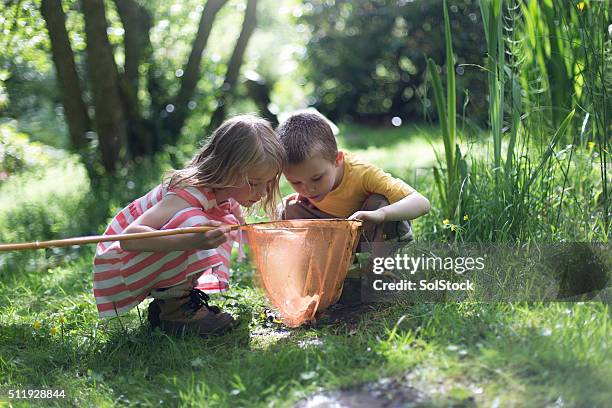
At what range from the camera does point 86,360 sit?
2713 mm

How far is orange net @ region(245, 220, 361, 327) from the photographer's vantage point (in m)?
2.72

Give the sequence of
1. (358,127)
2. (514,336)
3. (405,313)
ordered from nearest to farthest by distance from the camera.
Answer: (514,336) → (405,313) → (358,127)

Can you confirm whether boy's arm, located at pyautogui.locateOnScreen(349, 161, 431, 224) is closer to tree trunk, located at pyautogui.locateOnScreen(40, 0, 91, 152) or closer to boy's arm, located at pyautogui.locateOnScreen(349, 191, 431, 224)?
boy's arm, located at pyautogui.locateOnScreen(349, 191, 431, 224)

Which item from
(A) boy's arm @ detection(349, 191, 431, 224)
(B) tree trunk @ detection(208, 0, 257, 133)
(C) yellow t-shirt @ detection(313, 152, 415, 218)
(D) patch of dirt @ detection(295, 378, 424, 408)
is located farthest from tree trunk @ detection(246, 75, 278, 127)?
(D) patch of dirt @ detection(295, 378, 424, 408)

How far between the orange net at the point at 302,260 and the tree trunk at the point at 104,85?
3.10 m

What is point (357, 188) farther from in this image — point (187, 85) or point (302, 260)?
point (187, 85)

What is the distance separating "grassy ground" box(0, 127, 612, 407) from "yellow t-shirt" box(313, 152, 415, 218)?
1.48 feet

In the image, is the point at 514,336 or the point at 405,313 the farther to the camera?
the point at 405,313

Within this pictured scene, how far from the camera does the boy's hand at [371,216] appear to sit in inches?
109

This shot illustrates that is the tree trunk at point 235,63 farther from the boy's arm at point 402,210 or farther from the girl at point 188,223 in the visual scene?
the boy's arm at point 402,210

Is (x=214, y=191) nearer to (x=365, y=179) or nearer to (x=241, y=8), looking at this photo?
(x=365, y=179)

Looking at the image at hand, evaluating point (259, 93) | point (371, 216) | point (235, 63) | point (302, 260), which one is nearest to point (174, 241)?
point (302, 260)

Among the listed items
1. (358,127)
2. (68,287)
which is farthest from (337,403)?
(358,127)

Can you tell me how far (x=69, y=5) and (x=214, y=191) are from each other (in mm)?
2986
